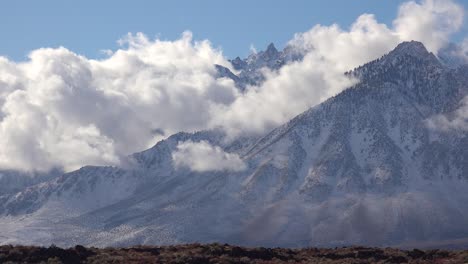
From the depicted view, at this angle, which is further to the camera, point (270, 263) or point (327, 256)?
point (327, 256)

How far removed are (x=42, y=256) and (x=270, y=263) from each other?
23.6 metres

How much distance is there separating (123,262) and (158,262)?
357cm

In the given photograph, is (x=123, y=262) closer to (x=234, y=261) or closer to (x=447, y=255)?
(x=234, y=261)

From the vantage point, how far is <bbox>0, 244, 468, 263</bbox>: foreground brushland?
267 feet

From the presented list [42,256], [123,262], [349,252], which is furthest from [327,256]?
[42,256]

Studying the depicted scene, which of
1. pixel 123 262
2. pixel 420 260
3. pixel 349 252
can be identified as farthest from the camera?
pixel 349 252

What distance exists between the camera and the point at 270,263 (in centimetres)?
8362

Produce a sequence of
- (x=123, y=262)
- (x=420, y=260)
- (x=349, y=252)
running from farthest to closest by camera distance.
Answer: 1. (x=349, y=252)
2. (x=420, y=260)
3. (x=123, y=262)

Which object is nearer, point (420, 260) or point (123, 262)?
point (123, 262)

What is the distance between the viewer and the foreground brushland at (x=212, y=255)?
8138 cm

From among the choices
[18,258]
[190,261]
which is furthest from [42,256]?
[190,261]

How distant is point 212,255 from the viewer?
280ft

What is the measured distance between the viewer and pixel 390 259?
86.0 meters

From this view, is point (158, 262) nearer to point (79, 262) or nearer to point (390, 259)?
point (79, 262)
